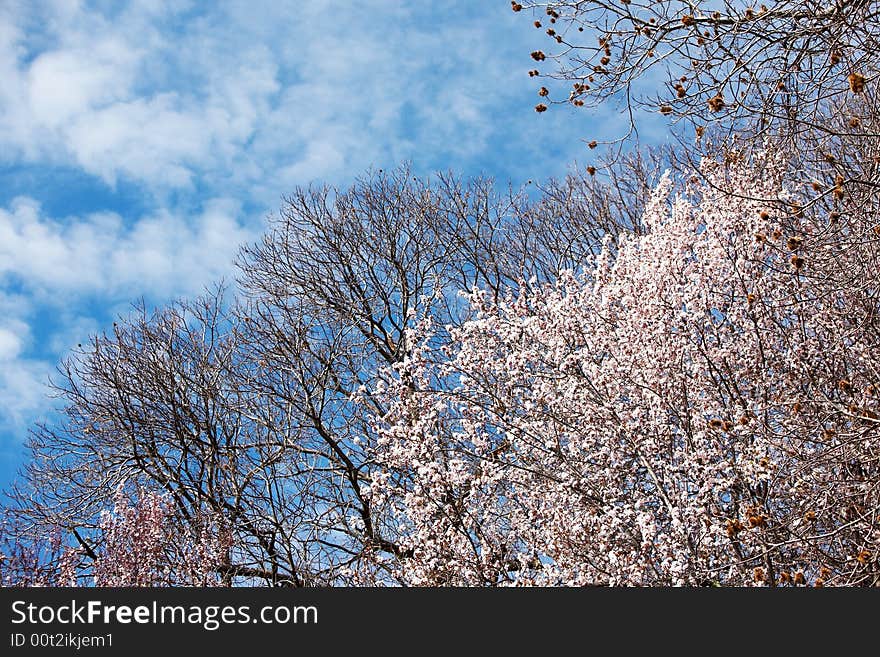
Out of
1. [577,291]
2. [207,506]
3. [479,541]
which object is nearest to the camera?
[479,541]

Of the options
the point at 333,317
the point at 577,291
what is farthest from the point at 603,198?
the point at 577,291

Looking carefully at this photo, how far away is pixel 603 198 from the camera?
14930mm

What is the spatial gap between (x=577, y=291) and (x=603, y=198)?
7275 mm

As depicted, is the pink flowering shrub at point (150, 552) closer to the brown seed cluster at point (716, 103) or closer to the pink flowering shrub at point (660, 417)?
the pink flowering shrub at point (660, 417)

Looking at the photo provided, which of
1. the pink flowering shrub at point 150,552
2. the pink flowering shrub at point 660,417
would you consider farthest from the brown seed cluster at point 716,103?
the pink flowering shrub at point 150,552

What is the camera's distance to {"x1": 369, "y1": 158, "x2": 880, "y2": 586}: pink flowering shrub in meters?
5.91

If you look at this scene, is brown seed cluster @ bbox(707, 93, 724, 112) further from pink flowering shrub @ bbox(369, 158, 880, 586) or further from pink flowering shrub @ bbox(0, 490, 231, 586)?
pink flowering shrub @ bbox(0, 490, 231, 586)

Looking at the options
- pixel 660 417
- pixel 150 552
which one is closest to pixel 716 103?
pixel 660 417

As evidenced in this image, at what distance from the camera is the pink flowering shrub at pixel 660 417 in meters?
5.91

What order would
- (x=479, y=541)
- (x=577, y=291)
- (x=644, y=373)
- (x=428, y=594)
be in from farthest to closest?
(x=577, y=291) < (x=479, y=541) < (x=644, y=373) < (x=428, y=594)

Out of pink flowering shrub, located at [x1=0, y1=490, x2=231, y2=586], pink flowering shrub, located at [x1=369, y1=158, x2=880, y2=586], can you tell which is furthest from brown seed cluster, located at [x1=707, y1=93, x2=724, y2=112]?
pink flowering shrub, located at [x1=0, y1=490, x2=231, y2=586]

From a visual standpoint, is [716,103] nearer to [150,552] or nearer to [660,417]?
[660,417]

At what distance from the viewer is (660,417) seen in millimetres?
6625

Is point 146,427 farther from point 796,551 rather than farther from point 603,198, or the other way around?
point 796,551
